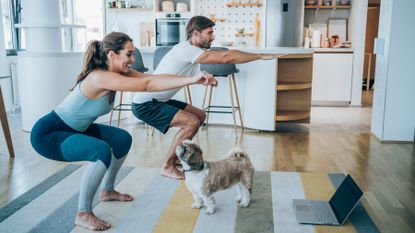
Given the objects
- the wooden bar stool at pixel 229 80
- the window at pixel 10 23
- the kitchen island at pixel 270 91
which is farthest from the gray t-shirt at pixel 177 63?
the window at pixel 10 23

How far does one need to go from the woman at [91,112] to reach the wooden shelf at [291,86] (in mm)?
2715

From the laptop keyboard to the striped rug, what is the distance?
60 mm

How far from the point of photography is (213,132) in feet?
16.3

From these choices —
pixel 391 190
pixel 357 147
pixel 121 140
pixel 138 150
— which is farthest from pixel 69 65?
pixel 391 190

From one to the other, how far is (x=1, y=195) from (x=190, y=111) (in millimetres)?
1452

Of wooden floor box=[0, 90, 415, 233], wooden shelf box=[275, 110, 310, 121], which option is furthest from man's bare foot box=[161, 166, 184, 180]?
wooden shelf box=[275, 110, 310, 121]

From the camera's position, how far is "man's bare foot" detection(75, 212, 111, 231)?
2.31 m

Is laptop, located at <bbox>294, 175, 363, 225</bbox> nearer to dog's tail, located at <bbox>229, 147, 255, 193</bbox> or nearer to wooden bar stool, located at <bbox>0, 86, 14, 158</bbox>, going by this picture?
dog's tail, located at <bbox>229, 147, 255, 193</bbox>

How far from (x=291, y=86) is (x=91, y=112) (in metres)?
2.99

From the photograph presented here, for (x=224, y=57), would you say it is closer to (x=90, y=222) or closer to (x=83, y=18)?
(x=90, y=222)

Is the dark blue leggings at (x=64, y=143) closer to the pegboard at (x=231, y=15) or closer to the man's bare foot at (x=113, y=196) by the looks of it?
the man's bare foot at (x=113, y=196)

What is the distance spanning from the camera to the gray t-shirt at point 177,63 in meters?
2.97

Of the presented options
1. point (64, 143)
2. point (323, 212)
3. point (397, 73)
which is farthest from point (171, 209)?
point (397, 73)

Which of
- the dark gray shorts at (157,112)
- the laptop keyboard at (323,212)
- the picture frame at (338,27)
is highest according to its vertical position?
the picture frame at (338,27)
